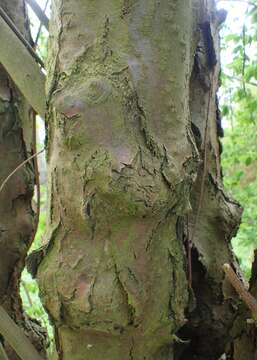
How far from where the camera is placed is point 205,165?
1.14 meters

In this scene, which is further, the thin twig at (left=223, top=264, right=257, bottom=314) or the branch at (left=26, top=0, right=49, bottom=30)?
the branch at (left=26, top=0, right=49, bottom=30)

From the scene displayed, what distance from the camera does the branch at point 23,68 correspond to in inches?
39.6

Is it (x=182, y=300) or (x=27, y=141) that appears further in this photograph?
(x=27, y=141)

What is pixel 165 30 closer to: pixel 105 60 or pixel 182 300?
pixel 105 60

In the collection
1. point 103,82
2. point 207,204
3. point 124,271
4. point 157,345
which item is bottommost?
point 157,345

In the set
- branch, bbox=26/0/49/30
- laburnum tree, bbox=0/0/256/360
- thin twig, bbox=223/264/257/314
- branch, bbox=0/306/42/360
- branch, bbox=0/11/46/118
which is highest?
branch, bbox=26/0/49/30

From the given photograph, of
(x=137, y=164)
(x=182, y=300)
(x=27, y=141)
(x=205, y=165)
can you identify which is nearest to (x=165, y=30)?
(x=137, y=164)

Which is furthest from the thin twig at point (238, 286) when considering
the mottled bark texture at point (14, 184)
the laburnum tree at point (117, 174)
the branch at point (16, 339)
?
the mottled bark texture at point (14, 184)

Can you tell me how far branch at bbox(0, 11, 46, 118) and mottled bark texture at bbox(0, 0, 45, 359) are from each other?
0.91 ft

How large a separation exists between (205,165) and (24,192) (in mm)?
456

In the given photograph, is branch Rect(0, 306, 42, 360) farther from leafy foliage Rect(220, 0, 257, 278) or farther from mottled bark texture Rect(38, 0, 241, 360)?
leafy foliage Rect(220, 0, 257, 278)

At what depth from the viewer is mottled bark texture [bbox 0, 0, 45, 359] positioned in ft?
4.31

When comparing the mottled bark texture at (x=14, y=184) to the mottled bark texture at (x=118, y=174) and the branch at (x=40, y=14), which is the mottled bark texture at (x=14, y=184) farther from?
the mottled bark texture at (x=118, y=174)

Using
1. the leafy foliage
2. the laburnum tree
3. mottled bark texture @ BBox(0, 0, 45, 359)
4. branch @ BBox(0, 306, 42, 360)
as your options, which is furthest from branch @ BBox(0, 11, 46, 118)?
the leafy foliage
